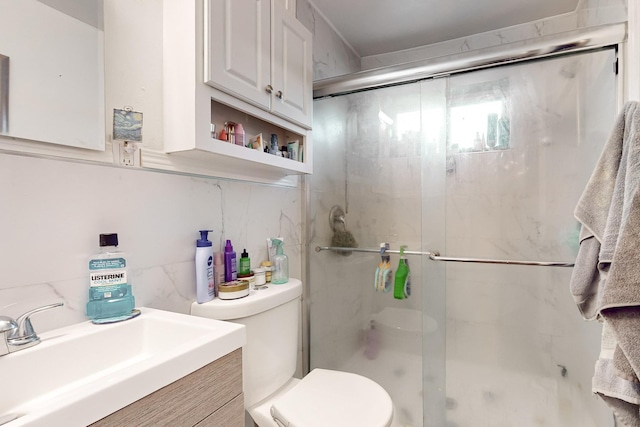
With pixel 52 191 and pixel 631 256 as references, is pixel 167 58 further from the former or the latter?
pixel 631 256

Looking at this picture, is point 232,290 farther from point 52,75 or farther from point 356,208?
point 356,208

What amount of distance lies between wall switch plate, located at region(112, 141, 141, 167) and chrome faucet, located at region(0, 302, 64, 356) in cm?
42

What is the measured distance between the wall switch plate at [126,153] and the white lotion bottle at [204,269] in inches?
11.8

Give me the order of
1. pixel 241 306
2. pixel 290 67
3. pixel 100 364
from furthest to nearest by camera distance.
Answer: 1. pixel 290 67
2. pixel 241 306
3. pixel 100 364

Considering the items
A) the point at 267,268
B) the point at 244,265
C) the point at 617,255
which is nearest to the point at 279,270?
the point at 267,268

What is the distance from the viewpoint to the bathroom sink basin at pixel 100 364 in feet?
1.62

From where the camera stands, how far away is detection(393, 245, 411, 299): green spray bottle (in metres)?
1.68

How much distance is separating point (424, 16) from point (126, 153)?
1876 millimetres

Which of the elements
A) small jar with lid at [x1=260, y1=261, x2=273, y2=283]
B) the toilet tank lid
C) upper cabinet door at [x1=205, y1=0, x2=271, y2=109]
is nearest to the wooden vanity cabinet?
the toilet tank lid

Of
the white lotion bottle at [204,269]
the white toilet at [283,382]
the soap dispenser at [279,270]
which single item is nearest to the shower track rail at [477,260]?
the soap dispenser at [279,270]

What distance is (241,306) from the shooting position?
1.04 m

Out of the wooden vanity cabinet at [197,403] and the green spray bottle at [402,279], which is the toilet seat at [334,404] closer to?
the wooden vanity cabinet at [197,403]

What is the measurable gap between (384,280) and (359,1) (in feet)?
5.14

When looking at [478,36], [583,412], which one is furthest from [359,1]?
[583,412]
